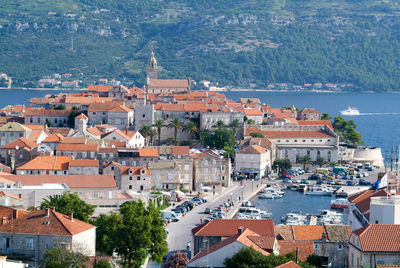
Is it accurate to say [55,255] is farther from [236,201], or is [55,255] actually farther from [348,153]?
[348,153]

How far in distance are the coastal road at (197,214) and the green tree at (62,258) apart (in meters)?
11.2

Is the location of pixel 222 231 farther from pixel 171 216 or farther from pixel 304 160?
pixel 304 160

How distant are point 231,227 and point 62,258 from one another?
402 inches

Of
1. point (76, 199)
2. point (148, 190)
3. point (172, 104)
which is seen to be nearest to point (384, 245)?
point (76, 199)

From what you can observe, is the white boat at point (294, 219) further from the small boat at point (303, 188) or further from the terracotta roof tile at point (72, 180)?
the small boat at point (303, 188)

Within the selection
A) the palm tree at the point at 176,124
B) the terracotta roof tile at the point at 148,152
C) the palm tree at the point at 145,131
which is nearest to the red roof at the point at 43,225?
the terracotta roof tile at the point at 148,152

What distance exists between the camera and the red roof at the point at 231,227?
47438mm

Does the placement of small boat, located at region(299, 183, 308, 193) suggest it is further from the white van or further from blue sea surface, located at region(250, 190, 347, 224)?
the white van

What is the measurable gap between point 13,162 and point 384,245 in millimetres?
41167

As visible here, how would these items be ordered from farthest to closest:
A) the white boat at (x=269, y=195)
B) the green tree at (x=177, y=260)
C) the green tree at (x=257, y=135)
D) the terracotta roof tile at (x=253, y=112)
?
the terracotta roof tile at (x=253, y=112), the green tree at (x=257, y=135), the white boat at (x=269, y=195), the green tree at (x=177, y=260)

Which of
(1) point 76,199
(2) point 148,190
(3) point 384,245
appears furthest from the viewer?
(2) point 148,190

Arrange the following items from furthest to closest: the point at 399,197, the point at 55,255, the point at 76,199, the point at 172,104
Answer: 1. the point at 172,104
2. the point at 76,199
3. the point at 399,197
4. the point at 55,255

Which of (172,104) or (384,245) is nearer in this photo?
(384,245)

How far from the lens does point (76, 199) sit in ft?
170
